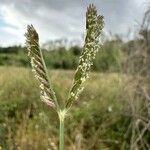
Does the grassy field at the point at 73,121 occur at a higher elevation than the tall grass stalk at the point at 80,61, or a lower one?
lower

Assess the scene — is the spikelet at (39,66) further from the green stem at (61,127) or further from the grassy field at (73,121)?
the grassy field at (73,121)

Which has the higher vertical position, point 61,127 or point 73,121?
point 61,127

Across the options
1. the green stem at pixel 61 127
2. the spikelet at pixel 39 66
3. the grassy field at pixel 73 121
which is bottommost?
the grassy field at pixel 73 121

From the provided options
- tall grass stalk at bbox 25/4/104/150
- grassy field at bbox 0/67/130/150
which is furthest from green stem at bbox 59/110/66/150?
grassy field at bbox 0/67/130/150

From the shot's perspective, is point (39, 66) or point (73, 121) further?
point (73, 121)

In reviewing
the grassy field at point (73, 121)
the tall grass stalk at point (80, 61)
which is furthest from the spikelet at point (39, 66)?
the grassy field at point (73, 121)

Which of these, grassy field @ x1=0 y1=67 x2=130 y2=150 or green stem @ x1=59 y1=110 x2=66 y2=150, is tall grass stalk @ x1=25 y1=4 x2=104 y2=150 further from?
grassy field @ x1=0 y1=67 x2=130 y2=150

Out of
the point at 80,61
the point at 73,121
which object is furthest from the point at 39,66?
the point at 73,121

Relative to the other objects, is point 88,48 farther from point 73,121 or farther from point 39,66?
point 73,121

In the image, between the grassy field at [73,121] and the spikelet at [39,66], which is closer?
the spikelet at [39,66]
